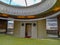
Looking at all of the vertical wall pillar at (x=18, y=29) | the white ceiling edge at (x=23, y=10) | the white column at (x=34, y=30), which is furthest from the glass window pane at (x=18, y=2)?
the white column at (x=34, y=30)

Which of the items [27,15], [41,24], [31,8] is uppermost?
[31,8]

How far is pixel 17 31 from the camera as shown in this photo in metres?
13.1

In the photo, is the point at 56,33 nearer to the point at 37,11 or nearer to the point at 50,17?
the point at 50,17

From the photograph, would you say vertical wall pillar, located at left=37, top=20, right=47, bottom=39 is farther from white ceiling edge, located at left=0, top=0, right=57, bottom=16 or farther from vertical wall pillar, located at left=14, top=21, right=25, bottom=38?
vertical wall pillar, located at left=14, top=21, right=25, bottom=38

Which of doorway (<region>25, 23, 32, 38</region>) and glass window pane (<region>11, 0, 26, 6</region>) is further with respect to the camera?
doorway (<region>25, 23, 32, 38</region>)

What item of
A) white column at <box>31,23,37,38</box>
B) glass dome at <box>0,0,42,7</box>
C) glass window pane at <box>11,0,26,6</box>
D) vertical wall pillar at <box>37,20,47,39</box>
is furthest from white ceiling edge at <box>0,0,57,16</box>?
white column at <box>31,23,37,38</box>

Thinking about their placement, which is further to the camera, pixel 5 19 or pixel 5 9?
pixel 5 19

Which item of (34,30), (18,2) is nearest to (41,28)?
(34,30)

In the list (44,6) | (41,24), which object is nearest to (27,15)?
(41,24)

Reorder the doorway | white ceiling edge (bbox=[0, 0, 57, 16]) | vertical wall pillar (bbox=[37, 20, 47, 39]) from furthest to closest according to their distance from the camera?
the doorway, vertical wall pillar (bbox=[37, 20, 47, 39]), white ceiling edge (bbox=[0, 0, 57, 16])

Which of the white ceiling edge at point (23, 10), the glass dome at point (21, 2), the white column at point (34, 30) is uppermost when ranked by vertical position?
the glass dome at point (21, 2)

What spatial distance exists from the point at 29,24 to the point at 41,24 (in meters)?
1.73

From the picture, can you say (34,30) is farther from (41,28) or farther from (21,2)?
(21,2)

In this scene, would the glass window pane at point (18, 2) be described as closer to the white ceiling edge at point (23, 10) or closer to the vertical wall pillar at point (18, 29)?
the white ceiling edge at point (23, 10)
